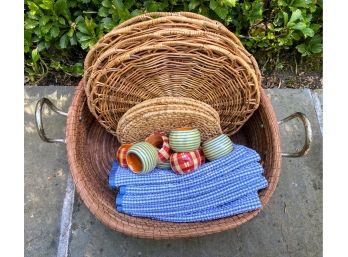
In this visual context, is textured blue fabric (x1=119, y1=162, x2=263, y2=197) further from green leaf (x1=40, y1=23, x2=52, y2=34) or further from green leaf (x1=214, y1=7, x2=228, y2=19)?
green leaf (x1=40, y1=23, x2=52, y2=34)

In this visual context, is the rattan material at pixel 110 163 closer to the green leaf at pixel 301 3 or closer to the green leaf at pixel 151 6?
the green leaf at pixel 151 6

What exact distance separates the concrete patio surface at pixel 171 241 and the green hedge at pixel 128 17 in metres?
0.30


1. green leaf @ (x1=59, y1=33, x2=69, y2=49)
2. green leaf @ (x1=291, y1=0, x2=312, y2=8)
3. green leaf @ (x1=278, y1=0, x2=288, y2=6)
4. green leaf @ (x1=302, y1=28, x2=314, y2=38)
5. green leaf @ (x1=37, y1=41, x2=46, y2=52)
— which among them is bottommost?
green leaf @ (x1=37, y1=41, x2=46, y2=52)

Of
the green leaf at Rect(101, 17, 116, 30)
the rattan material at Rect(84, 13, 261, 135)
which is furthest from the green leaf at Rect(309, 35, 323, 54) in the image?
the green leaf at Rect(101, 17, 116, 30)

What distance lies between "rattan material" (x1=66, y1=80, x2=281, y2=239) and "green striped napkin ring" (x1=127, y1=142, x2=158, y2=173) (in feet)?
0.43

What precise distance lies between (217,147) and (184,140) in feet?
0.37

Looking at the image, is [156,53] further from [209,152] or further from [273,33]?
[273,33]

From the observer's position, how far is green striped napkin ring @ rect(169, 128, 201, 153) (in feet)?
3.92

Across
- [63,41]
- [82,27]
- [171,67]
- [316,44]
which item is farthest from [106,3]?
[316,44]

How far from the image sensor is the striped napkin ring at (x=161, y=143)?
125cm

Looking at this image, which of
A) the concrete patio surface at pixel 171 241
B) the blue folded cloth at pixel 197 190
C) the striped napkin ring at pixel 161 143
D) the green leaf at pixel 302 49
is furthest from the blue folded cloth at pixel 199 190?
the green leaf at pixel 302 49

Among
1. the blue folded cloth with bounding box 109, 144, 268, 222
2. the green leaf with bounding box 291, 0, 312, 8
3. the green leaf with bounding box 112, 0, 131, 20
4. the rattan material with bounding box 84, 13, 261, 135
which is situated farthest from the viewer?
the green leaf with bounding box 291, 0, 312, 8

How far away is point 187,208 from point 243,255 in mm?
317

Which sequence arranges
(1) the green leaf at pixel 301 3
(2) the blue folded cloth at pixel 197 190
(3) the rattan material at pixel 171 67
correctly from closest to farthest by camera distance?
1. (3) the rattan material at pixel 171 67
2. (2) the blue folded cloth at pixel 197 190
3. (1) the green leaf at pixel 301 3
